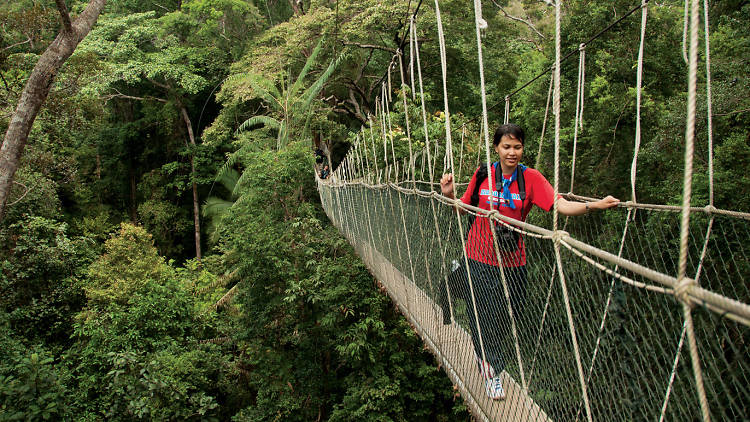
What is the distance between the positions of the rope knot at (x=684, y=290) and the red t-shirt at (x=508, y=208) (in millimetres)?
629

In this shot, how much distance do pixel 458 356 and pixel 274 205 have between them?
15.2ft

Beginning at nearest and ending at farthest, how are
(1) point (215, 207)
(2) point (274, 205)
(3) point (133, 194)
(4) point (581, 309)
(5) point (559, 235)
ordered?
(5) point (559, 235)
(4) point (581, 309)
(2) point (274, 205)
(1) point (215, 207)
(3) point (133, 194)

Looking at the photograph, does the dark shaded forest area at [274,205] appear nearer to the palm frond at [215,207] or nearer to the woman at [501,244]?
the palm frond at [215,207]

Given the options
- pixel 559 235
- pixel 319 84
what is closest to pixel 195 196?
pixel 319 84

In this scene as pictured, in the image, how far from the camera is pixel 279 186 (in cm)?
592

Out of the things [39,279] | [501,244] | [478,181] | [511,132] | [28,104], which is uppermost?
[28,104]

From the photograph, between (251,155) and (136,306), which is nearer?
(136,306)

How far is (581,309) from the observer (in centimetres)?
110

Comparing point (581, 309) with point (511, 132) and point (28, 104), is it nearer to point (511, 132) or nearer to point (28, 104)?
point (511, 132)

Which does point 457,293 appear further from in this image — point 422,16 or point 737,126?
point 422,16

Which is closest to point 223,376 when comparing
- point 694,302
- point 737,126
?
point 737,126

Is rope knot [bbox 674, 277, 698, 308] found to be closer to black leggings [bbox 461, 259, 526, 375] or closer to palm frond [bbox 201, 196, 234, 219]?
black leggings [bbox 461, 259, 526, 375]

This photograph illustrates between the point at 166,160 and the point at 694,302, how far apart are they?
40.7ft

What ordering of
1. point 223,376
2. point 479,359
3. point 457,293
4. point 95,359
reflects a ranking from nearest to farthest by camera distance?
point 479,359 → point 457,293 → point 95,359 → point 223,376
